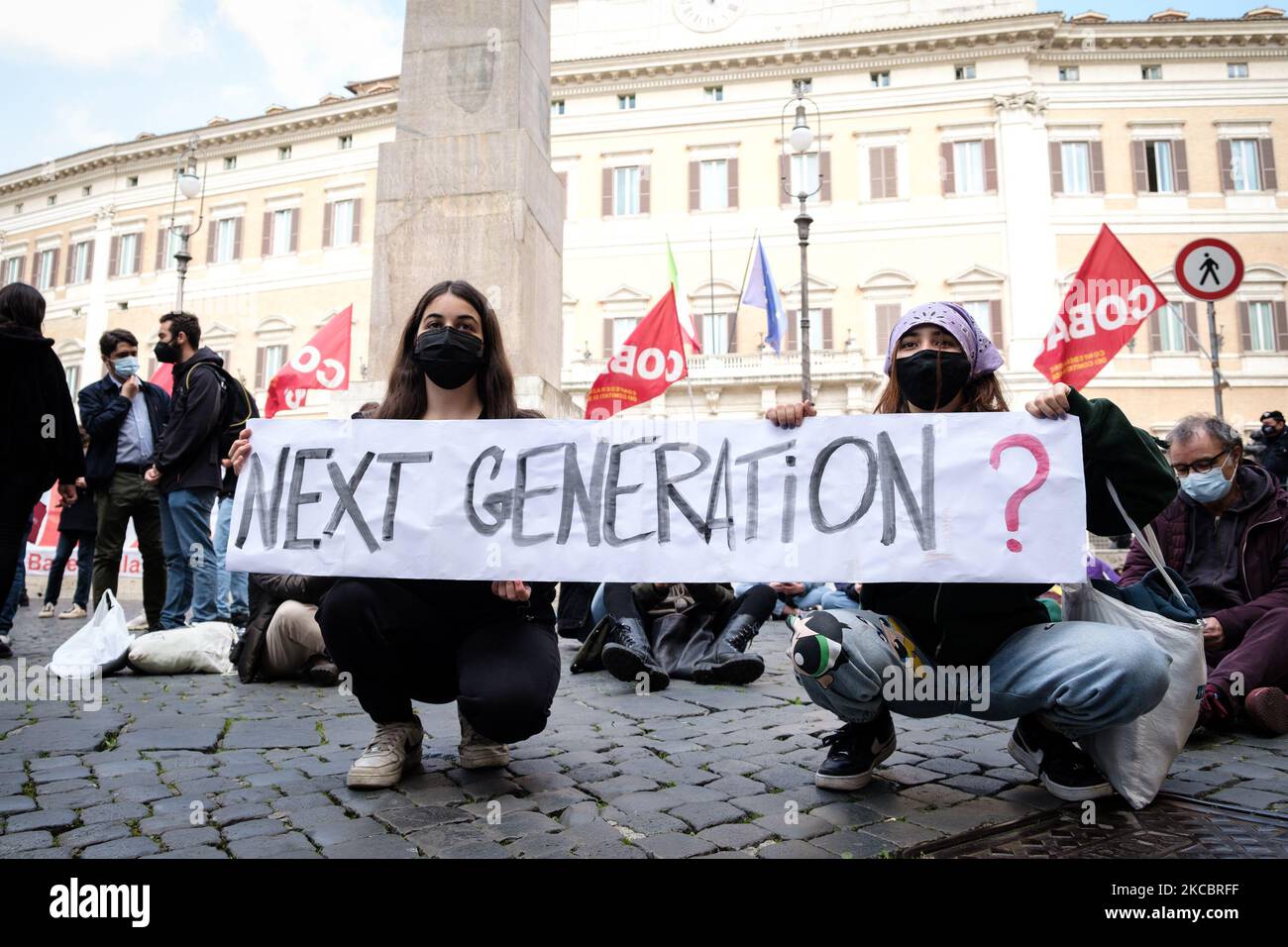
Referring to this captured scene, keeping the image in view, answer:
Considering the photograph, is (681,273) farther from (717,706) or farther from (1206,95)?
(717,706)

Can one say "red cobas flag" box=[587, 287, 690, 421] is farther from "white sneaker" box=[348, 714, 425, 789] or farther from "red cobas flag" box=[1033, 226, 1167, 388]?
"white sneaker" box=[348, 714, 425, 789]

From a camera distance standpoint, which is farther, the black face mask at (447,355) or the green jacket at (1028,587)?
the black face mask at (447,355)

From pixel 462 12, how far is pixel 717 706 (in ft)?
21.5

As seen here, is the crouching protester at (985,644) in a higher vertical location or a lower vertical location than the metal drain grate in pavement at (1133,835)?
higher

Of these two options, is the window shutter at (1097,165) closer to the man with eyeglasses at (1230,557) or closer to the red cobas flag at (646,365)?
the red cobas flag at (646,365)

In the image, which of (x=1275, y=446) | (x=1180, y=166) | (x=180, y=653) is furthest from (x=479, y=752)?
(x=1180, y=166)

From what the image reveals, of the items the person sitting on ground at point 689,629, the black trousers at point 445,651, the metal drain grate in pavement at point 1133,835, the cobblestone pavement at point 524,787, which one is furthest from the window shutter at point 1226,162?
the black trousers at point 445,651

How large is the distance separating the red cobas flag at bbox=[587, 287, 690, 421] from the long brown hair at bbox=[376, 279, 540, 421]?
8.21m

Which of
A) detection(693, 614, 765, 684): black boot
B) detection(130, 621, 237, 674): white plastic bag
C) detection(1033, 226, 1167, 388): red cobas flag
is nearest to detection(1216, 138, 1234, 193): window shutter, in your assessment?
detection(1033, 226, 1167, 388): red cobas flag

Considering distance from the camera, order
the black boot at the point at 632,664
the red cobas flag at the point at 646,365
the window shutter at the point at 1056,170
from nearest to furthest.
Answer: the black boot at the point at 632,664 → the red cobas flag at the point at 646,365 → the window shutter at the point at 1056,170

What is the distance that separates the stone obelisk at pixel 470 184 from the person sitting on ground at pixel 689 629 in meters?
2.41

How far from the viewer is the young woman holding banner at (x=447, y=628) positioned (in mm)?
2613

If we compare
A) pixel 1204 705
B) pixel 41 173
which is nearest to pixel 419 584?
pixel 1204 705

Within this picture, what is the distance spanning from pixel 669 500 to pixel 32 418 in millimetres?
3160
